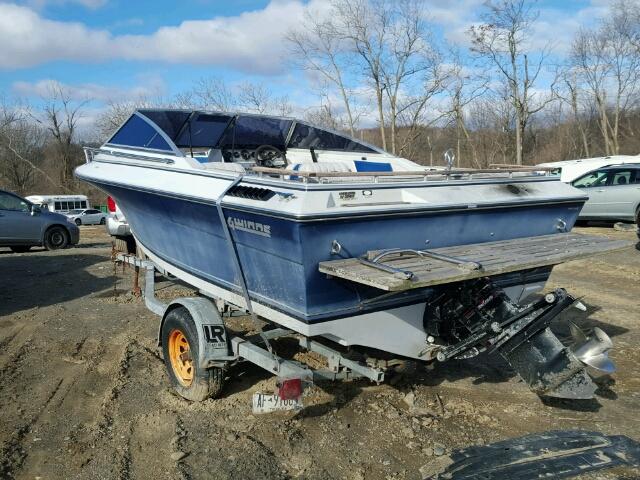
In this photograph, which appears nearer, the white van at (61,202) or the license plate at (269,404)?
the license plate at (269,404)

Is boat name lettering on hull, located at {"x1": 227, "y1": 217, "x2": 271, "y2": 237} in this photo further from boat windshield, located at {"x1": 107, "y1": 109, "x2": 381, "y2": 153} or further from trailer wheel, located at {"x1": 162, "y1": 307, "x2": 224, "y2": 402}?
boat windshield, located at {"x1": 107, "y1": 109, "x2": 381, "y2": 153}

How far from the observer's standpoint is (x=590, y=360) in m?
3.58

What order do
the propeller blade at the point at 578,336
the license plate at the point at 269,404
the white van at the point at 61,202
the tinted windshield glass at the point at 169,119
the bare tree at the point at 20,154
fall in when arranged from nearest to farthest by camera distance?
the license plate at the point at 269,404 < the propeller blade at the point at 578,336 < the tinted windshield glass at the point at 169,119 < the white van at the point at 61,202 < the bare tree at the point at 20,154

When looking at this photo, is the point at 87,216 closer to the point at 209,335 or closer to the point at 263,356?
the point at 209,335

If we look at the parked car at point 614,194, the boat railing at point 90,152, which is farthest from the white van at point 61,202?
the boat railing at point 90,152

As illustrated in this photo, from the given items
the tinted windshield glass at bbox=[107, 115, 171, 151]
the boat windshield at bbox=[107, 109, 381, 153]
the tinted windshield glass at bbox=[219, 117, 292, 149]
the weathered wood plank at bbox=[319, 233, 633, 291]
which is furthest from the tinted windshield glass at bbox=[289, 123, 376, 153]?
the weathered wood plank at bbox=[319, 233, 633, 291]

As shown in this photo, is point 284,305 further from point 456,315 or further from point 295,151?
point 295,151

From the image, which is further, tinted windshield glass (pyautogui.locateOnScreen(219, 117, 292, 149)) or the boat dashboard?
tinted windshield glass (pyautogui.locateOnScreen(219, 117, 292, 149))

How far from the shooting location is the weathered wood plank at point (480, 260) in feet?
9.43

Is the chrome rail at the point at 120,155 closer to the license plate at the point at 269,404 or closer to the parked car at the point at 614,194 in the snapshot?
the license plate at the point at 269,404

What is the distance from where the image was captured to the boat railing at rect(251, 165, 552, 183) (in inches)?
129

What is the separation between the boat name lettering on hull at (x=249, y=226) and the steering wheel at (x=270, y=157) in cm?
210

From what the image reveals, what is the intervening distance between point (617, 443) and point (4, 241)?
1190cm

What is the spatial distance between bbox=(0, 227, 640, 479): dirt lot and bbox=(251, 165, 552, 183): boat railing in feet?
5.25
